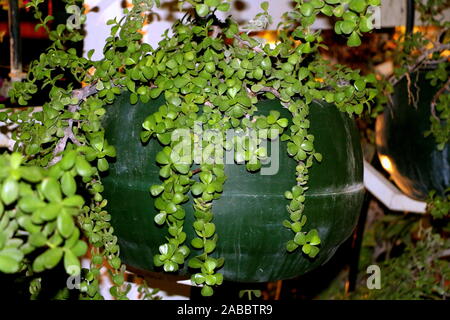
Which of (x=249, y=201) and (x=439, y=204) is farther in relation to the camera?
(x=439, y=204)

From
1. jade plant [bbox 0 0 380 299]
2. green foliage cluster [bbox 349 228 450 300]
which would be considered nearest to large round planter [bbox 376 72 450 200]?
green foliage cluster [bbox 349 228 450 300]

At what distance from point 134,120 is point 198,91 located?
5.0 inches

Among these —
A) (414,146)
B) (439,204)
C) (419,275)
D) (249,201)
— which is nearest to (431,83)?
(414,146)

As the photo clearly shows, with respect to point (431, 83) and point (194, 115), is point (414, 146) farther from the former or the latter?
point (194, 115)

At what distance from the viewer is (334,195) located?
3.21ft

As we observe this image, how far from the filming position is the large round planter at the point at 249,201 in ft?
2.99

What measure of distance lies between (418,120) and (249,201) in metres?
1.03

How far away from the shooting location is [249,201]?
91 cm

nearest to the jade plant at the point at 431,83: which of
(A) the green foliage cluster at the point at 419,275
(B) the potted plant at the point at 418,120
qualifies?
(B) the potted plant at the point at 418,120

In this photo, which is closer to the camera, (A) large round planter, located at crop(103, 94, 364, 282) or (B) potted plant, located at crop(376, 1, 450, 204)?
(A) large round planter, located at crop(103, 94, 364, 282)

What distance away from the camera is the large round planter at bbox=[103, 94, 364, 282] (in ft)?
2.99

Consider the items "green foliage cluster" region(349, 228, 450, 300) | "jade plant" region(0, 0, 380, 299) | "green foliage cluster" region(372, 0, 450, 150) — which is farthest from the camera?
"green foliage cluster" region(349, 228, 450, 300)

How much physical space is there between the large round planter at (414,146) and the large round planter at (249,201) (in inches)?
30.9

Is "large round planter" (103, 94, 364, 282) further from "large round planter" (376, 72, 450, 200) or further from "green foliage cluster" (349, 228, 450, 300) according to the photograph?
"green foliage cluster" (349, 228, 450, 300)
